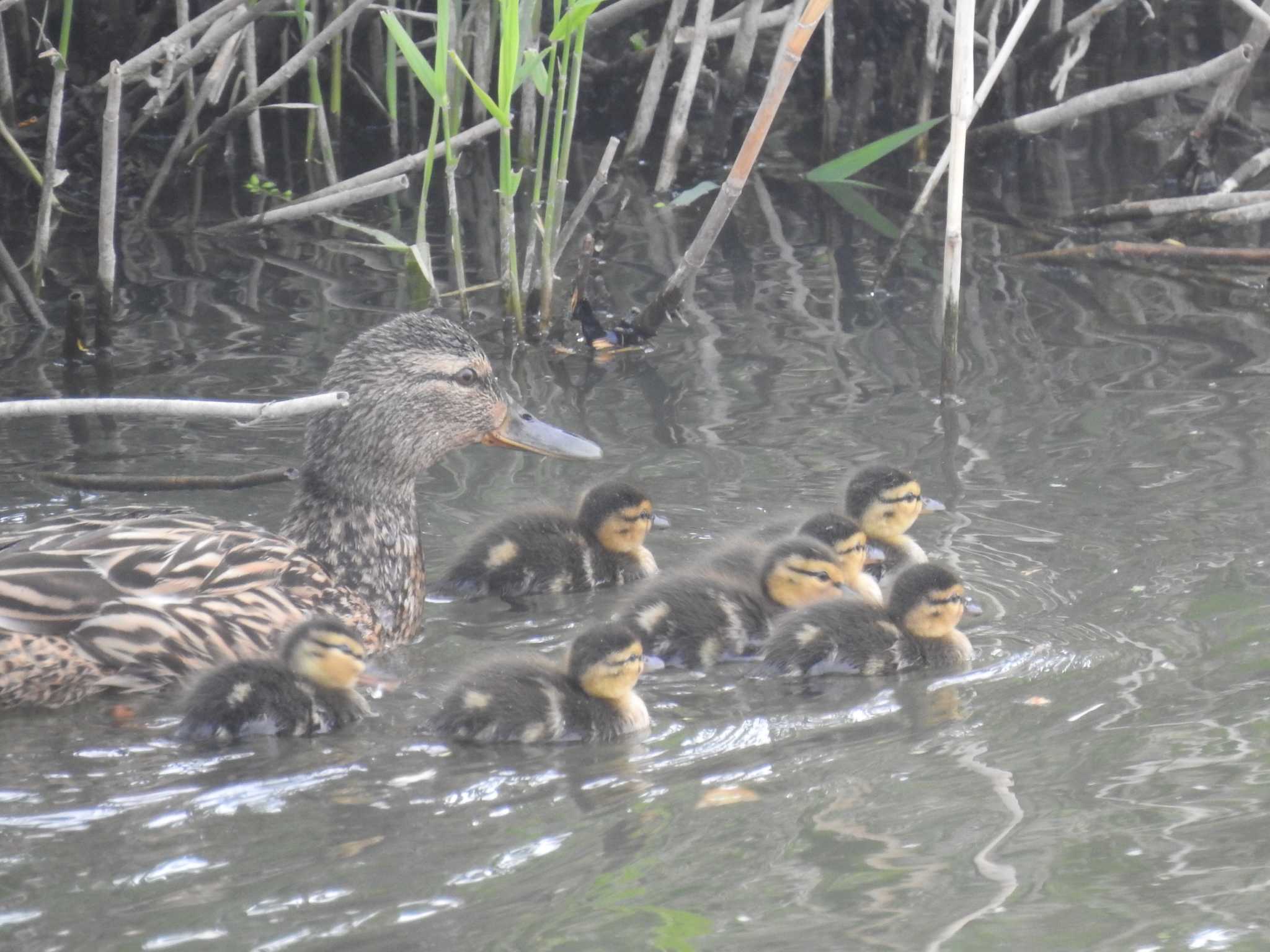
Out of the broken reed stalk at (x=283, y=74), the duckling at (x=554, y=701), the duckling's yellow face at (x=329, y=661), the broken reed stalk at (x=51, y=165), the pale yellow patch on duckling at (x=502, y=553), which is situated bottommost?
the duckling at (x=554, y=701)

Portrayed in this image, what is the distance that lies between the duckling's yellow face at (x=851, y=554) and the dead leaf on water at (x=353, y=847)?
1.55 metres

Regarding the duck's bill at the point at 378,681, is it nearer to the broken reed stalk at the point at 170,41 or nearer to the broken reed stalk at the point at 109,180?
the broken reed stalk at the point at 109,180

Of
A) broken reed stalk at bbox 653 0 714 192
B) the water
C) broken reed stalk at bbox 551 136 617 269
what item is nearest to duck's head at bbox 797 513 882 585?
the water

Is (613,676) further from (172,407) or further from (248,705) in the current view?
(172,407)

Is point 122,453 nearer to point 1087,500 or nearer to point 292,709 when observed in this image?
point 292,709

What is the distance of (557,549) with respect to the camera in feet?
13.8

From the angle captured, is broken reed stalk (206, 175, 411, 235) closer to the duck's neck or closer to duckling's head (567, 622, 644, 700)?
the duck's neck

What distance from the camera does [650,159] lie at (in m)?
8.44

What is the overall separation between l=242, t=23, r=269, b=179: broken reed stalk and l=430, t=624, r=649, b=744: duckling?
382cm

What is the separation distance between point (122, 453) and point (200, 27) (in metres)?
1.88

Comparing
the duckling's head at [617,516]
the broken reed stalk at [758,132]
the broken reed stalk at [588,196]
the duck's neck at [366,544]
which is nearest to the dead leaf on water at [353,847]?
the duck's neck at [366,544]

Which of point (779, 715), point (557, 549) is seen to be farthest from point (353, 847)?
point (557, 549)

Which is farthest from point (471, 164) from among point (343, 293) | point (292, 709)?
point (292, 709)

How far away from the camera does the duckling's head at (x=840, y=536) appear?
4.04 metres
